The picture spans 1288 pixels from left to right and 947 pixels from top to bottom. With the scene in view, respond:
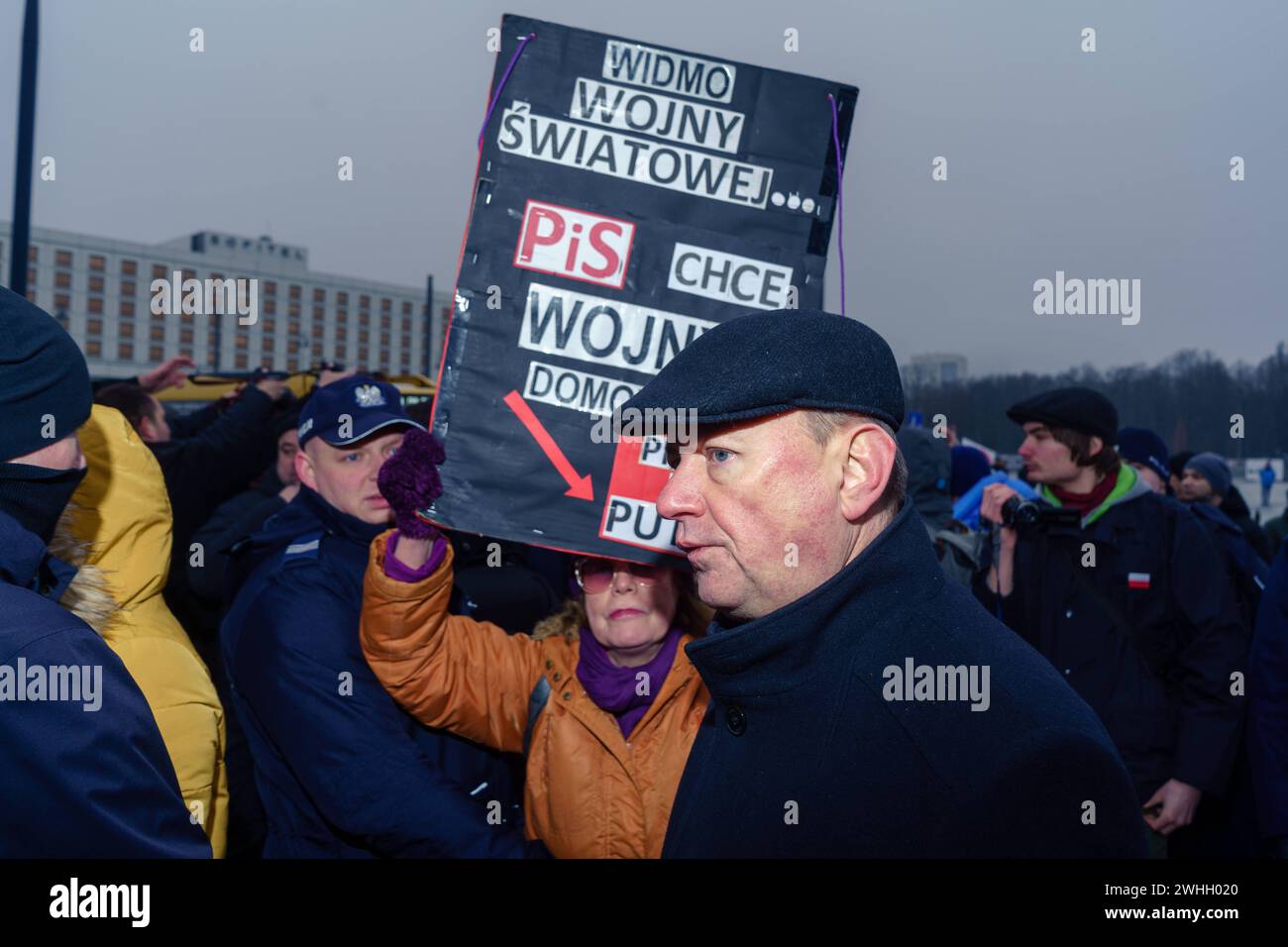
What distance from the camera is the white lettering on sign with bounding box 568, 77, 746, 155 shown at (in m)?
2.66

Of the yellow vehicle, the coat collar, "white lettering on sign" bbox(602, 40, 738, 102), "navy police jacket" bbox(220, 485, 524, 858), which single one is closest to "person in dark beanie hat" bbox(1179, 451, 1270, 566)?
the yellow vehicle

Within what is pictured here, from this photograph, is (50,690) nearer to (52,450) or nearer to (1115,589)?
(52,450)

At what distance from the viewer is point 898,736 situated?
1425mm

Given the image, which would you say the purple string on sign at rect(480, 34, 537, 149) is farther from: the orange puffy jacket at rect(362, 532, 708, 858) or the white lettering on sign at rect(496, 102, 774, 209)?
the orange puffy jacket at rect(362, 532, 708, 858)

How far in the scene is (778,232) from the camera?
2.70 m

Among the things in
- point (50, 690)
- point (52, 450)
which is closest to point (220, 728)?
point (52, 450)

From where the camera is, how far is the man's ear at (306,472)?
10.3 ft

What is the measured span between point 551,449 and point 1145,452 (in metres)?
5.47

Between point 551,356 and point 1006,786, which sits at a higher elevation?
point 551,356

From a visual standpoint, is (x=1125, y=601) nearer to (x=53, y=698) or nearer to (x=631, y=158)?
(x=631, y=158)

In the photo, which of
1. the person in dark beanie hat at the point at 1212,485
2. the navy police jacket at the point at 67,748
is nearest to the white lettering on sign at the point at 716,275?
the navy police jacket at the point at 67,748

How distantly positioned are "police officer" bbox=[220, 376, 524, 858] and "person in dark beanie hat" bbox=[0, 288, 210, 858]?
0.97 meters
